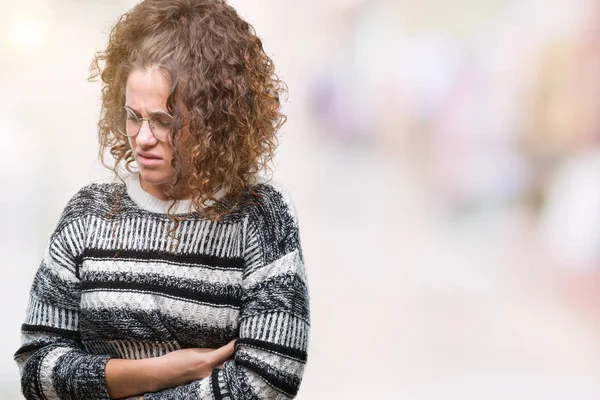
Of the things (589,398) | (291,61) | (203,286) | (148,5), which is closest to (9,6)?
(291,61)

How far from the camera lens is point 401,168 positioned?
299cm

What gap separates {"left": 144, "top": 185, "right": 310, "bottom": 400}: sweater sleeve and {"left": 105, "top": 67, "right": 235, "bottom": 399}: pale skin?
0.03 m

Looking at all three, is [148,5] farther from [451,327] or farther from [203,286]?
[451,327]

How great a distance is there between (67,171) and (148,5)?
54.9 inches

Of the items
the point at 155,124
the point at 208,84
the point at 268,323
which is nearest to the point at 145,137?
the point at 155,124

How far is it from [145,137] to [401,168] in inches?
61.2

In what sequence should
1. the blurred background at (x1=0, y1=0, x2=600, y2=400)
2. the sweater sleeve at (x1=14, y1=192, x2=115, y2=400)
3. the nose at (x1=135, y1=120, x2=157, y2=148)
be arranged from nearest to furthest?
1. the nose at (x1=135, y1=120, x2=157, y2=148)
2. the sweater sleeve at (x1=14, y1=192, x2=115, y2=400)
3. the blurred background at (x1=0, y1=0, x2=600, y2=400)

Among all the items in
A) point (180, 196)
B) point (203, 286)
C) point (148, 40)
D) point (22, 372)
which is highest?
point (148, 40)

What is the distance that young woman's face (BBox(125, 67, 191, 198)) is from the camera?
5.12 feet

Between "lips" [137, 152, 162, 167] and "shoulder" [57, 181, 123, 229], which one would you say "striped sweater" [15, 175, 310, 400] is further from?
"lips" [137, 152, 162, 167]

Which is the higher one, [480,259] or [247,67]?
[480,259]

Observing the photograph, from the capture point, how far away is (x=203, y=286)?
5.41ft

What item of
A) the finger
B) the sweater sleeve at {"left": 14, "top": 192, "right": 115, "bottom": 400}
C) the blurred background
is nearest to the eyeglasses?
the sweater sleeve at {"left": 14, "top": 192, "right": 115, "bottom": 400}

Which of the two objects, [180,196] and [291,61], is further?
[291,61]
